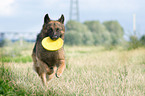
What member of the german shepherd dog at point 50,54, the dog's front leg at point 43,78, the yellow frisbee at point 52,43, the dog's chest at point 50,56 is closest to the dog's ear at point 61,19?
the german shepherd dog at point 50,54

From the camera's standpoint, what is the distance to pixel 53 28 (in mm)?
4266

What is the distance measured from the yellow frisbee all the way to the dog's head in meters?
0.10

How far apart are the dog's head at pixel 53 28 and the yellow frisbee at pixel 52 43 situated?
0.10 metres

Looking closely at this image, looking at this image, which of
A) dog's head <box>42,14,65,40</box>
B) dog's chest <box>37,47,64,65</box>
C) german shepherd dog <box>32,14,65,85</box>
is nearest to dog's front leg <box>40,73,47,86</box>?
german shepherd dog <box>32,14,65,85</box>

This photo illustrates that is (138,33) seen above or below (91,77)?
above

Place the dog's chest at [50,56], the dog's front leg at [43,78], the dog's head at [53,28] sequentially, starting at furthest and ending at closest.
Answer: the dog's front leg at [43,78]
the dog's chest at [50,56]
the dog's head at [53,28]

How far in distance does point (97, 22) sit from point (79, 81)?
28135 millimetres

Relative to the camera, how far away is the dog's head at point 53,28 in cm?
427

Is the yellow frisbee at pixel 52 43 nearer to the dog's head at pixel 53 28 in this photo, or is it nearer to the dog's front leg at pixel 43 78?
the dog's head at pixel 53 28

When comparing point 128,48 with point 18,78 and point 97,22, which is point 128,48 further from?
point 97,22

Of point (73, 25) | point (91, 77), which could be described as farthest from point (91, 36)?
point (91, 77)

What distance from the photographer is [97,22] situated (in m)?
32.9

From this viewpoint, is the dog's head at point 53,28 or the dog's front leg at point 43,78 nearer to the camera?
the dog's head at point 53,28

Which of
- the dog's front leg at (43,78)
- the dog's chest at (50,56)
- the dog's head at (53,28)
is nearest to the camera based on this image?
the dog's head at (53,28)
